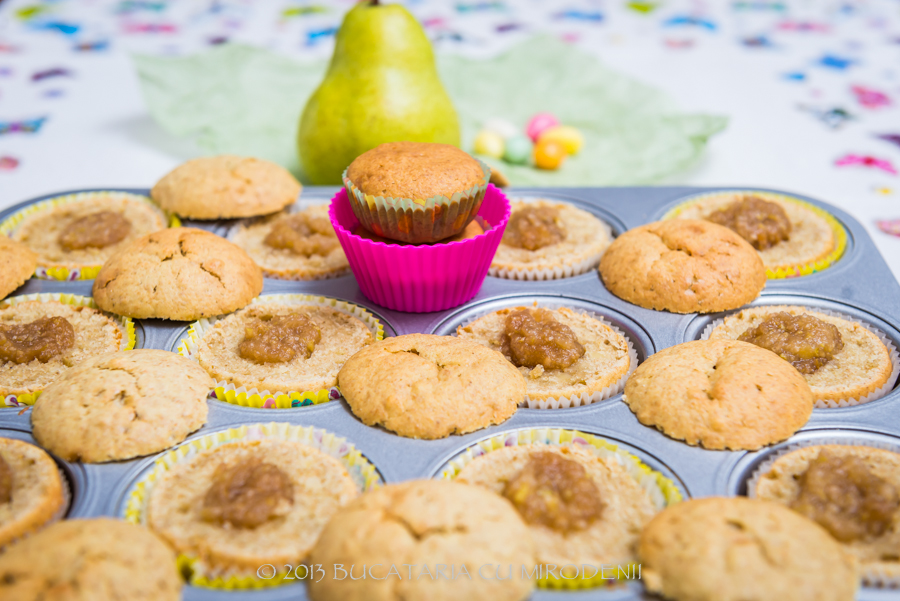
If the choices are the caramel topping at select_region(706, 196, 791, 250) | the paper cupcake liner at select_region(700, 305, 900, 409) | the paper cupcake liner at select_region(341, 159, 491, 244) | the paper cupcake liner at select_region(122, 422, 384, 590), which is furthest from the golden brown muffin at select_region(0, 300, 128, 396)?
the caramel topping at select_region(706, 196, 791, 250)

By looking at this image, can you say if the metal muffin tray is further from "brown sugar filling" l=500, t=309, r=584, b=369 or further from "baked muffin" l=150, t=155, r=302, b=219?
"brown sugar filling" l=500, t=309, r=584, b=369

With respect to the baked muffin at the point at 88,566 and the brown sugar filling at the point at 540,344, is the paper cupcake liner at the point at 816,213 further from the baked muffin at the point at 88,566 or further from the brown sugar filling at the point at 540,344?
the baked muffin at the point at 88,566

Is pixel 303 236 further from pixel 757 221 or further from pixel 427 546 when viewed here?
pixel 757 221

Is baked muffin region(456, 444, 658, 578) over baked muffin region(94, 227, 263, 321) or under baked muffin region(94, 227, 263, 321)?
under

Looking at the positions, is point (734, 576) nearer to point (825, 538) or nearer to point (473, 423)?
point (825, 538)

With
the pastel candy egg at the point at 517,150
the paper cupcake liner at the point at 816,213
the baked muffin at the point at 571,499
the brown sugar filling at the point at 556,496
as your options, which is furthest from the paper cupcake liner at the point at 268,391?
the pastel candy egg at the point at 517,150

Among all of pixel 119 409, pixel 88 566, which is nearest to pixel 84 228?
pixel 119 409
